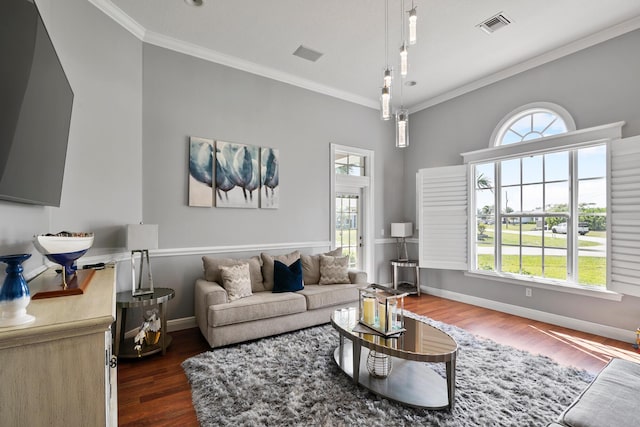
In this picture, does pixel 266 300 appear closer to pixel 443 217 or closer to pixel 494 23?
pixel 443 217

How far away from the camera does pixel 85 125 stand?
2713mm

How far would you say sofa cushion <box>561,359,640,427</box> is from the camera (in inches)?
50.0

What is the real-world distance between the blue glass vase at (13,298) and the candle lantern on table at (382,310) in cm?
204

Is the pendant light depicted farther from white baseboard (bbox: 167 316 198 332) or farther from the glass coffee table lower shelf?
white baseboard (bbox: 167 316 198 332)

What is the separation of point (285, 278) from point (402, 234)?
257 centimetres

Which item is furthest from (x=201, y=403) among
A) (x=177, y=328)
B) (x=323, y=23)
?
(x=323, y=23)

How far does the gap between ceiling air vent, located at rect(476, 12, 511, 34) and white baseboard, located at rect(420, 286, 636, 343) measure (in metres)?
3.56

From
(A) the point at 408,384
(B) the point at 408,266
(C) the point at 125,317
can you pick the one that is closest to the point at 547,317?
(B) the point at 408,266

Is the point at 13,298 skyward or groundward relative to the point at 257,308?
skyward

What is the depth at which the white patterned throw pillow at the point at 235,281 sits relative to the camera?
10.6 ft

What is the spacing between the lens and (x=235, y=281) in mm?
3264

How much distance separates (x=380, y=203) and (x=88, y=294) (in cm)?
468

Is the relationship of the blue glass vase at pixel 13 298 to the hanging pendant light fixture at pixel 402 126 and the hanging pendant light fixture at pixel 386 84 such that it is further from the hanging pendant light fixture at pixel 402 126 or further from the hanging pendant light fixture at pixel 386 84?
the hanging pendant light fixture at pixel 402 126

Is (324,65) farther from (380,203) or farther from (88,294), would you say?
(88,294)
